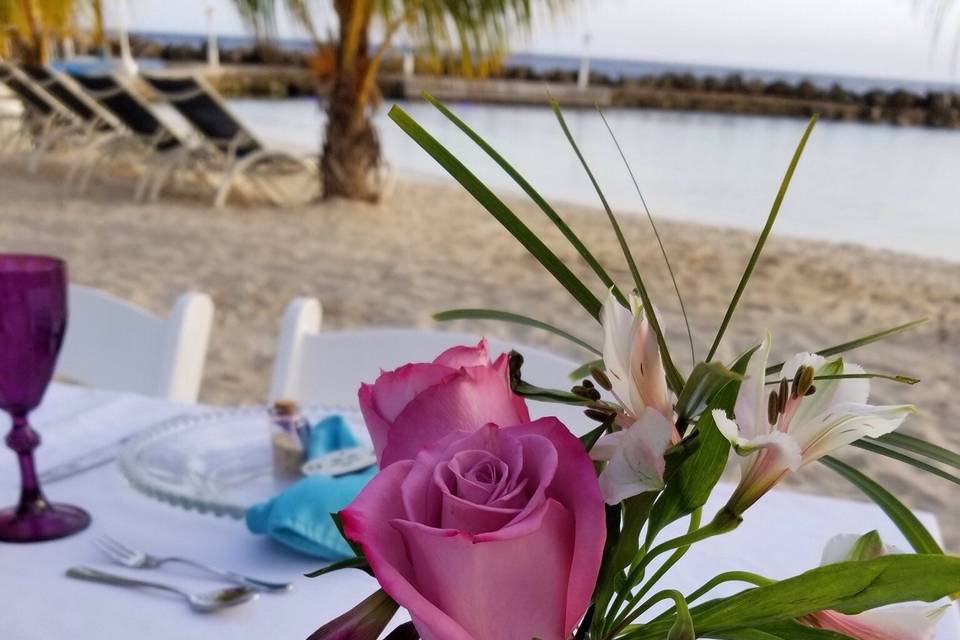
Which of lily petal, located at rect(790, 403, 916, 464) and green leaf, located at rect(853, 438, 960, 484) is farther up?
lily petal, located at rect(790, 403, 916, 464)

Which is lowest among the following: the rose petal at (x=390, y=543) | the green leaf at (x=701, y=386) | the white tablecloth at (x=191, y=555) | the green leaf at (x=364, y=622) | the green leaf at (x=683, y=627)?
the white tablecloth at (x=191, y=555)

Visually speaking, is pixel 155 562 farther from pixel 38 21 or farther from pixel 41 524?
pixel 38 21

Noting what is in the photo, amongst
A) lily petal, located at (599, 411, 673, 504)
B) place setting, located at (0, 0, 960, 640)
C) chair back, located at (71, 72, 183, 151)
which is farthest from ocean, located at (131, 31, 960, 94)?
lily petal, located at (599, 411, 673, 504)

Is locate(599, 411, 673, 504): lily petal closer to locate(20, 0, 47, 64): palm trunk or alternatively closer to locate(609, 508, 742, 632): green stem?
locate(609, 508, 742, 632): green stem

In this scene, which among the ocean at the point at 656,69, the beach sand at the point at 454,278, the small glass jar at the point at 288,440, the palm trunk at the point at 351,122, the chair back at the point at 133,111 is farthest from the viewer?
the ocean at the point at 656,69

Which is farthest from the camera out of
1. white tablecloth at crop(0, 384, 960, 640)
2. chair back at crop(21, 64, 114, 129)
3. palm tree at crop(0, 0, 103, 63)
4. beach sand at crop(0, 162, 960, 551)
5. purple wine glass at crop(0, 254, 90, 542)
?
palm tree at crop(0, 0, 103, 63)

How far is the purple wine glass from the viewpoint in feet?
2.69

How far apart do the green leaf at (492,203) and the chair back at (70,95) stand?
8171mm

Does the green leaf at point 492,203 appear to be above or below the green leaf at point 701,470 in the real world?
above

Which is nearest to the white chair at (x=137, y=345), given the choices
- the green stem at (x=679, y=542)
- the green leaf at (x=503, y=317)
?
the green leaf at (x=503, y=317)

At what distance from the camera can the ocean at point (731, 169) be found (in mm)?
9984

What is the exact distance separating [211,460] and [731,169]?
14.0 m

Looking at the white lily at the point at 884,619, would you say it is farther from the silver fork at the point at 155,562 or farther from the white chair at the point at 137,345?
the white chair at the point at 137,345

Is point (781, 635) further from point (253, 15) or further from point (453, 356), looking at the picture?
point (253, 15)
